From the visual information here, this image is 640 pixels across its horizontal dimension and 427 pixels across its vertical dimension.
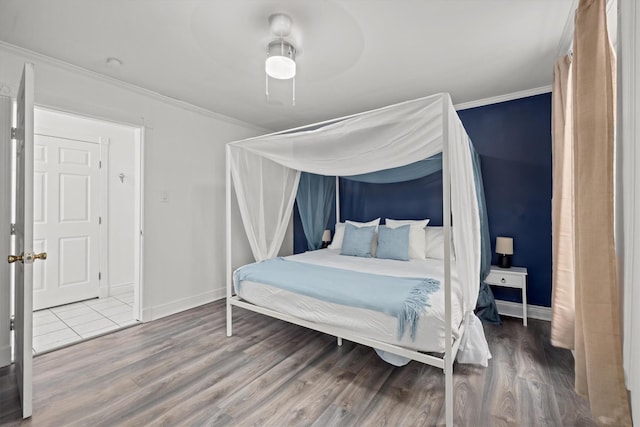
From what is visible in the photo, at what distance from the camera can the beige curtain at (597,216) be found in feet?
3.95

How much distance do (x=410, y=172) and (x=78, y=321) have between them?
4.08 meters

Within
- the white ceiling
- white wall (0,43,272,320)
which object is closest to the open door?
the white ceiling

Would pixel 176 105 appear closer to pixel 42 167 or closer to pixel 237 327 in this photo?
pixel 42 167

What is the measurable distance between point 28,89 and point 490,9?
279 centimetres

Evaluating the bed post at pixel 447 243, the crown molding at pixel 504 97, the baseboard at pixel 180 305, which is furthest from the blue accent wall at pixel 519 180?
the baseboard at pixel 180 305

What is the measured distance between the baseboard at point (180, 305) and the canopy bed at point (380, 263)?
3.38 ft

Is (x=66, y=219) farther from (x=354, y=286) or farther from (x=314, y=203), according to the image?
(x=354, y=286)

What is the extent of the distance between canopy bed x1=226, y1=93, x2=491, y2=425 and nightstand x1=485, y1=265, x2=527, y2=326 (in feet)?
1.91

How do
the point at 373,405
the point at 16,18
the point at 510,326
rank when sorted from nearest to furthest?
1. the point at 373,405
2. the point at 16,18
3. the point at 510,326

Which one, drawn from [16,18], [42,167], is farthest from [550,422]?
[42,167]

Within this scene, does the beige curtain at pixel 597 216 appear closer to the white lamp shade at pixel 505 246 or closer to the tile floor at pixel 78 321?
the white lamp shade at pixel 505 246

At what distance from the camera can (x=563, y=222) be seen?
2113 mm

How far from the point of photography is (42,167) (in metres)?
3.53

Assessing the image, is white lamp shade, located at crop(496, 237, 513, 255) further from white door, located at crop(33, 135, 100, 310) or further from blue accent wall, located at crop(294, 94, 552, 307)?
white door, located at crop(33, 135, 100, 310)
